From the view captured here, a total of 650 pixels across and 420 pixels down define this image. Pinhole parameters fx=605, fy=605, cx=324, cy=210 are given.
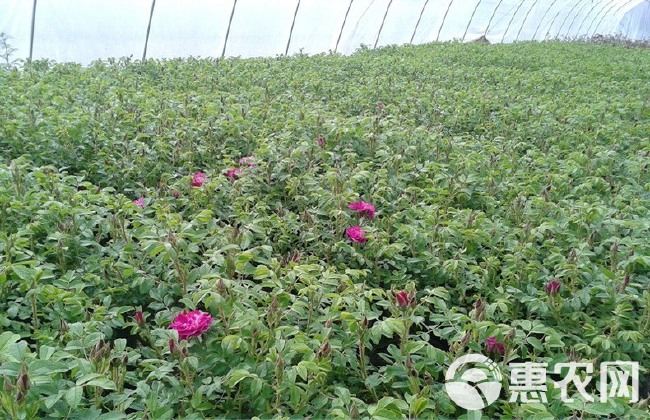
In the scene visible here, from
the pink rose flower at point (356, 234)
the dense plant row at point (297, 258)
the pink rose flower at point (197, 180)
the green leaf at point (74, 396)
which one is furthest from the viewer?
the pink rose flower at point (197, 180)

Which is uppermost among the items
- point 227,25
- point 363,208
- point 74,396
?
point 227,25

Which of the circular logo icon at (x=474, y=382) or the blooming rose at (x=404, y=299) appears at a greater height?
the blooming rose at (x=404, y=299)

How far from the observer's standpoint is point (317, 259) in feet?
7.29

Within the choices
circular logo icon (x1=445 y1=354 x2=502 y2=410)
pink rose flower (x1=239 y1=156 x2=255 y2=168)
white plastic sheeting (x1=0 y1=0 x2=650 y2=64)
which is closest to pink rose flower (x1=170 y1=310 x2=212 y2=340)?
circular logo icon (x1=445 y1=354 x2=502 y2=410)

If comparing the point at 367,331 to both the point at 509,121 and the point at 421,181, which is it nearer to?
the point at 421,181

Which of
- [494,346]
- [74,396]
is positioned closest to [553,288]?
[494,346]

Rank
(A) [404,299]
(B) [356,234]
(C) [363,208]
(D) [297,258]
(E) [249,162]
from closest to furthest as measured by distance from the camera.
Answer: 1. (A) [404,299]
2. (D) [297,258]
3. (B) [356,234]
4. (C) [363,208]
5. (E) [249,162]

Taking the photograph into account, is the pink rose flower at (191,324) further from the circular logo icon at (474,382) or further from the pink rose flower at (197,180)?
the pink rose flower at (197,180)

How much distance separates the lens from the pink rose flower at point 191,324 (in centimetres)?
164

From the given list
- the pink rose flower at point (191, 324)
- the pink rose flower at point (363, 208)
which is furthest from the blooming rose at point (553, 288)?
the pink rose flower at point (191, 324)

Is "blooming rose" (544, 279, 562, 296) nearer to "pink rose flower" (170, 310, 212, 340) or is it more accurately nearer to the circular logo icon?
the circular logo icon

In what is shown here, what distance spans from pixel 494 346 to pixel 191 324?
2.87 feet

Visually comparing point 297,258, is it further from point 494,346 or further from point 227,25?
point 227,25

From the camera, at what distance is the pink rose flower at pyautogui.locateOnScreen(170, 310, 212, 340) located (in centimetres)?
164
